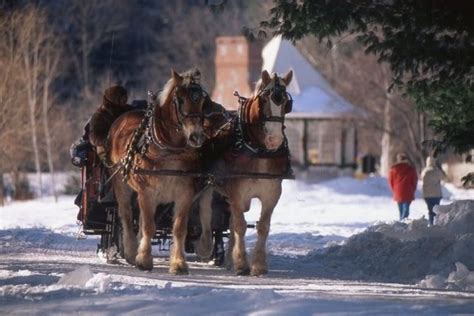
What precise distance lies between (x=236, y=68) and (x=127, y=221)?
44.4 m

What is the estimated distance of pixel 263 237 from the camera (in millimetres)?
16297

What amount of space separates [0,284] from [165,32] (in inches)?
2818

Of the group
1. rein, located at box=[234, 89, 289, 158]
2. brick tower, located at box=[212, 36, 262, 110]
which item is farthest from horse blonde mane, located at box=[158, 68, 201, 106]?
brick tower, located at box=[212, 36, 262, 110]

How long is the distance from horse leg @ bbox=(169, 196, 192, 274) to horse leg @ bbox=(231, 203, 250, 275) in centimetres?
62

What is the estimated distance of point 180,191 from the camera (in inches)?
626

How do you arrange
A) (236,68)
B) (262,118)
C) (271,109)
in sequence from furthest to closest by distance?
1. (236,68)
2. (262,118)
3. (271,109)

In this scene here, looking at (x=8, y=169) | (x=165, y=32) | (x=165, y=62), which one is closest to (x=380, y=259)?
(x=8, y=169)

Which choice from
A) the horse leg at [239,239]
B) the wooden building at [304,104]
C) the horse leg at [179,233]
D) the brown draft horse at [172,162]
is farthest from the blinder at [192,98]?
the wooden building at [304,104]

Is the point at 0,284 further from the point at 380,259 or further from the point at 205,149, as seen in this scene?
the point at 380,259

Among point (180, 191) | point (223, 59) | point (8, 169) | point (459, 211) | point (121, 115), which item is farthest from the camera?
point (223, 59)

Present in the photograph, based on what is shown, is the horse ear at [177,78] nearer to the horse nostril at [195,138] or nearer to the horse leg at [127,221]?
the horse nostril at [195,138]

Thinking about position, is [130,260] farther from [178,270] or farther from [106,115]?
[106,115]

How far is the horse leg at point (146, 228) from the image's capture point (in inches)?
632

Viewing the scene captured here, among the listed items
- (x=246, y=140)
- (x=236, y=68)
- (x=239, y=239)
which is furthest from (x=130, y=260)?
(x=236, y=68)
